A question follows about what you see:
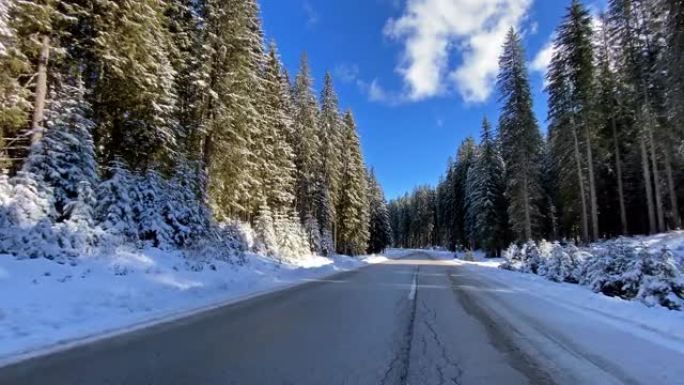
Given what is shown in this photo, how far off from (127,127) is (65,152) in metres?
4.42

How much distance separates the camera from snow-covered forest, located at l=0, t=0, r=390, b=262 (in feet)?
45.2

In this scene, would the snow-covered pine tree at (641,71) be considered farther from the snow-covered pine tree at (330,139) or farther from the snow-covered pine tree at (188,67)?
the snow-covered pine tree at (188,67)

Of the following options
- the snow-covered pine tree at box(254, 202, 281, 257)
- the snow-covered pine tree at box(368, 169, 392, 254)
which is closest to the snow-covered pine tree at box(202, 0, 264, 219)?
the snow-covered pine tree at box(254, 202, 281, 257)

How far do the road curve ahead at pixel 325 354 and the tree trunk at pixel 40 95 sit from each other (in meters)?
8.97

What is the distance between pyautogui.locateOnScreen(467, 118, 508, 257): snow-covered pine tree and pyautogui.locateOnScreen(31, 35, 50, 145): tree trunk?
4344 centimetres

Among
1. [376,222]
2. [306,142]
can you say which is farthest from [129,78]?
[376,222]

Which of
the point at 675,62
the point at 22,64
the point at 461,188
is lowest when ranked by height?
the point at 22,64

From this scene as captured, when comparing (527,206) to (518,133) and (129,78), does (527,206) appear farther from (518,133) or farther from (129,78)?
(129,78)

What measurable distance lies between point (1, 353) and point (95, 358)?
4.00ft

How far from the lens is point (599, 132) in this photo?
39781mm

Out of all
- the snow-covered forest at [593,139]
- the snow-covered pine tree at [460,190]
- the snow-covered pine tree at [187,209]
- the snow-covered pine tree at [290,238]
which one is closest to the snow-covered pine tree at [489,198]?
the snow-covered forest at [593,139]

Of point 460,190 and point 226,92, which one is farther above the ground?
point 460,190

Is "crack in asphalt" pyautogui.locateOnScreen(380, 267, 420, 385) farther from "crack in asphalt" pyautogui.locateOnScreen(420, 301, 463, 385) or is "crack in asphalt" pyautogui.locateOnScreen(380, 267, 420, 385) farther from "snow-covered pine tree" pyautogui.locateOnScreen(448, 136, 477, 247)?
"snow-covered pine tree" pyautogui.locateOnScreen(448, 136, 477, 247)

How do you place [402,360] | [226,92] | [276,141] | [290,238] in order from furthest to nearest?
[276,141]
[290,238]
[226,92]
[402,360]
